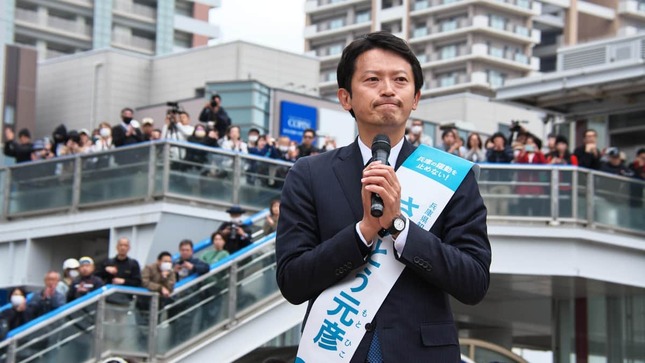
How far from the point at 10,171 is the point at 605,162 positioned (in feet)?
31.2

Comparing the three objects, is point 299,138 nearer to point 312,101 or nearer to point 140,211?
point 312,101

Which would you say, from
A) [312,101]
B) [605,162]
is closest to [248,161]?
[605,162]

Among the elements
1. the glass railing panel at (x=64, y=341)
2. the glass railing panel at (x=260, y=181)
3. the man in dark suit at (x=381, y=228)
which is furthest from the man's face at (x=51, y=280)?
the man in dark suit at (x=381, y=228)

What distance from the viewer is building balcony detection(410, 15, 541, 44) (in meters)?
83.4

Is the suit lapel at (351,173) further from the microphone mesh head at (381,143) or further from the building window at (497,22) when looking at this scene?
the building window at (497,22)

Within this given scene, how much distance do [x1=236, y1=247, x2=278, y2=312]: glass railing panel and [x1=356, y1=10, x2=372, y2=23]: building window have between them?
245 feet

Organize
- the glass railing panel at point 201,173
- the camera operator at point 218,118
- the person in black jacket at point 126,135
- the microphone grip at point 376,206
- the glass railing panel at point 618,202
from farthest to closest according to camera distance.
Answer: the camera operator at point 218,118
the person in black jacket at point 126,135
the glass railing panel at point 201,173
the glass railing panel at point 618,202
the microphone grip at point 376,206

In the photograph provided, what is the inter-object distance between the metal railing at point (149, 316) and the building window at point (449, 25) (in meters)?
70.5

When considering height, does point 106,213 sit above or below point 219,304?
above

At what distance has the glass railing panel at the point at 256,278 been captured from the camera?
1559cm

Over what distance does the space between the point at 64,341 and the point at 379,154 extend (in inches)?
447

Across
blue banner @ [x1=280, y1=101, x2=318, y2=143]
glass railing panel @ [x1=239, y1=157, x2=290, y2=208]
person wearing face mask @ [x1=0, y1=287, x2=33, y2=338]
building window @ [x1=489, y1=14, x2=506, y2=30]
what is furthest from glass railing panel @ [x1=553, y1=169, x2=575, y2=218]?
building window @ [x1=489, y1=14, x2=506, y2=30]

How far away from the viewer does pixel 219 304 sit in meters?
15.6

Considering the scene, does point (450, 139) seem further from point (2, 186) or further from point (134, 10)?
point (134, 10)
